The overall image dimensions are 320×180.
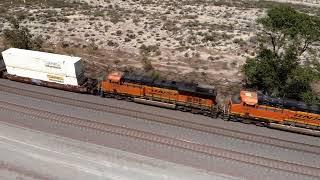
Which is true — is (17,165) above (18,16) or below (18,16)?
below

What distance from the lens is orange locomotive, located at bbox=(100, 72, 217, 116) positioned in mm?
Result: 36000

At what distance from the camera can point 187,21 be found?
6331 centimetres

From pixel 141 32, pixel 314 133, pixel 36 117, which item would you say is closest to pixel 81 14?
pixel 141 32

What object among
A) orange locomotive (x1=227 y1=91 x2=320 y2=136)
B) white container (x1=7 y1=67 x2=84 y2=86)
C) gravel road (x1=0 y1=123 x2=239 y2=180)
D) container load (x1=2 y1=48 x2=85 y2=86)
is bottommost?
gravel road (x1=0 y1=123 x2=239 y2=180)

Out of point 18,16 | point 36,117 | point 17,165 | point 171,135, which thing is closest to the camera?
point 17,165

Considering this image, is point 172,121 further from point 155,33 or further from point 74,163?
point 155,33

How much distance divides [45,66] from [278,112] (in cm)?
2224

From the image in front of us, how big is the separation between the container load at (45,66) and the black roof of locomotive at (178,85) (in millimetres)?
4916

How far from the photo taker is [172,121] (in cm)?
3522

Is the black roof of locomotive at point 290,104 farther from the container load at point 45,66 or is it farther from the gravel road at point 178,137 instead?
the container load at point 45,66

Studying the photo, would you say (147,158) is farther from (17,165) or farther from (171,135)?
(17,165)

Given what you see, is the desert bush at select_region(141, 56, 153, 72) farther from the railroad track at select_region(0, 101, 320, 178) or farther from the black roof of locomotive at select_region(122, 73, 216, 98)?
the railroad track at select_region(0, 101, 320, 178)

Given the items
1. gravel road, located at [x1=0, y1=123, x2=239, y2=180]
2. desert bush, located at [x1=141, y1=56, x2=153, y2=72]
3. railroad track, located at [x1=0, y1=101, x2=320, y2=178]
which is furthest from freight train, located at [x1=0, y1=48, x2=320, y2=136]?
gravel road, located at [x1=0, y1=123, x2=239, y2=180]

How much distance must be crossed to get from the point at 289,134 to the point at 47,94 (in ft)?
74.6
